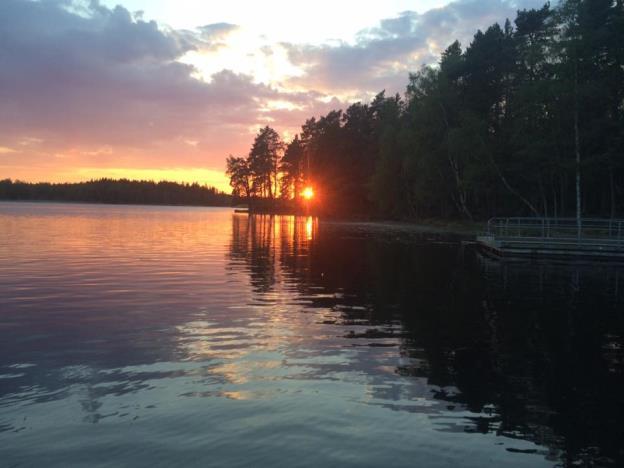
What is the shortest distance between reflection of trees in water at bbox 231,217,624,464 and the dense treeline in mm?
18398

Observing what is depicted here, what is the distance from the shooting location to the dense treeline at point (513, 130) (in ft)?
141

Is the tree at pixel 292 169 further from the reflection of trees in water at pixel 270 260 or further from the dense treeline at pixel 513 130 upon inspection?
the reflection of trees in water at pixel 270 260

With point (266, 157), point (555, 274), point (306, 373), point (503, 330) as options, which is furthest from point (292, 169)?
point (306, 373)

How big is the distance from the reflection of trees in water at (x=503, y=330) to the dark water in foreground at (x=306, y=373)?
0.06 meters

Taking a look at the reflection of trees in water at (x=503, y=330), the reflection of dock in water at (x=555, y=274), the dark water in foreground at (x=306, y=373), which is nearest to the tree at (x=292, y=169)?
the reflection of dock in water at (x=555, y=274)

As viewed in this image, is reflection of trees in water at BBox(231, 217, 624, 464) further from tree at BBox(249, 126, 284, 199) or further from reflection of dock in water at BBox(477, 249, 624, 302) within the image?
tree at BBox(249, 126, 284, 199)

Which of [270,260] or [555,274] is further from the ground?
[270,260]

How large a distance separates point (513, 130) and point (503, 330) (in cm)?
4277

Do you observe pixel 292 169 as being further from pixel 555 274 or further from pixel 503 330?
pixel 503 330

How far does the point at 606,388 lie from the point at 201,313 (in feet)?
34.5

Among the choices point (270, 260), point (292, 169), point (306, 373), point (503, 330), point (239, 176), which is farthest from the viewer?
point (239, 176)

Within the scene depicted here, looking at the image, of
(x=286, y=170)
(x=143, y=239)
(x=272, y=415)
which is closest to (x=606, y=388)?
(x=272, y=415)

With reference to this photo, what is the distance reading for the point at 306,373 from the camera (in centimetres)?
980

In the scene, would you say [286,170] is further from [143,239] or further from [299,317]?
[299,317]
